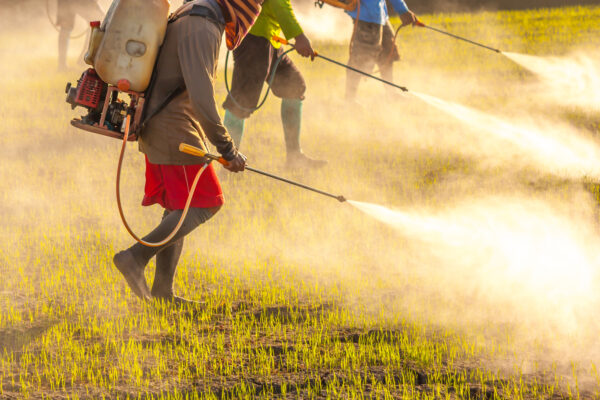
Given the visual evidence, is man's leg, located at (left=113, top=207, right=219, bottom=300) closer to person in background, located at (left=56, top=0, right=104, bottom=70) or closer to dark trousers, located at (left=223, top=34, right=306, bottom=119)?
dark trousers, located at (left=223, top=34, right=306, bottom=119)

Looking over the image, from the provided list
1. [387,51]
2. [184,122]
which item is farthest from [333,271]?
[387,51]

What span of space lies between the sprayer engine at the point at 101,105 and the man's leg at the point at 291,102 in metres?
2.74

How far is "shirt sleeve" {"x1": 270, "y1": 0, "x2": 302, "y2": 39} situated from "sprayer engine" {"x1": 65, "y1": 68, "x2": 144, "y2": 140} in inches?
101

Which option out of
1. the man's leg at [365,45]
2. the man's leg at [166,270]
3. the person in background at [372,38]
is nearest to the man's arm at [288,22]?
the man's leg at [166,270]

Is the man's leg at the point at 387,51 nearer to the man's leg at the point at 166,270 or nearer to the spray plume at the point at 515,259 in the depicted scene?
the spray plume at the point at 515,259

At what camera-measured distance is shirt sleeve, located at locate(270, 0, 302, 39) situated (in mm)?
6535

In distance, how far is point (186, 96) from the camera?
4.32 metres

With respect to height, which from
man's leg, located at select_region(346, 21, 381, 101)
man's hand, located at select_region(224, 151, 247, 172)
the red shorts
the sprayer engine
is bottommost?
the red shorts

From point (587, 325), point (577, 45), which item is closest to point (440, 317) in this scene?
point (587, 325)

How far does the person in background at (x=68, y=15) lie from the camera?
1416 centimetres

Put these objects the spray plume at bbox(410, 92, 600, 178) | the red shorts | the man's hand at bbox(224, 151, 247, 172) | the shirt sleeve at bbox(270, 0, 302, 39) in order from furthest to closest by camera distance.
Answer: the spray plume at bbox(410, 92, 600, 178) → the shirt sleeve at bbox(270, 0, 302, 39) → the red shorts → the man's hand at bbox(224, 151, 247, 172)

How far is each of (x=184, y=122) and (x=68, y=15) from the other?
424 inches

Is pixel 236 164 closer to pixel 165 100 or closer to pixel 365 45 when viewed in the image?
pixel 165 100

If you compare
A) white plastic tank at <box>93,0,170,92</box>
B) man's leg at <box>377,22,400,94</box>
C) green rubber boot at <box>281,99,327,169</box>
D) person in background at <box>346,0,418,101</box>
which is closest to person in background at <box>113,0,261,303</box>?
white plastic tank at <box>93,0,170,92</box>
